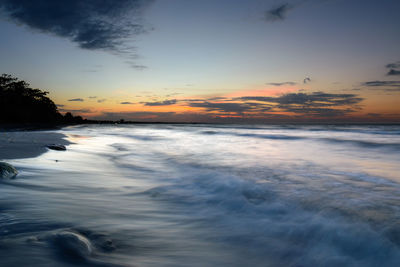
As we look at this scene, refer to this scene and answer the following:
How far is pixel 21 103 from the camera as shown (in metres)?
52.8

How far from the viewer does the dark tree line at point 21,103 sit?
5047 cm

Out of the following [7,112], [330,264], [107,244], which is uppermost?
[7,112]

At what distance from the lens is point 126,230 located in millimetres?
2740

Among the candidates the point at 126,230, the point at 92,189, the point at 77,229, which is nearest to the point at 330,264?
the point at 126,230

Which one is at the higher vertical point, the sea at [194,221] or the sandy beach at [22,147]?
the sandy beach at [22,147]

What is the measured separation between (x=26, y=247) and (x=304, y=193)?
4.03 meters

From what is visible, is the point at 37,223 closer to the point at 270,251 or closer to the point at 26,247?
the point at 26,247

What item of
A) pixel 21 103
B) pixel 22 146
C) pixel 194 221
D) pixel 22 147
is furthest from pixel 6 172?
pixel 21 103

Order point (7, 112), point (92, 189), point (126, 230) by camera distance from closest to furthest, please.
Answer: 1. point (126, 230)
2. point (92, 189)
3. point (7, 112)

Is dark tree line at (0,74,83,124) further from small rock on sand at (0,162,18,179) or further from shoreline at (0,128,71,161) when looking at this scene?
small rock on sand at (0,162,18,179)

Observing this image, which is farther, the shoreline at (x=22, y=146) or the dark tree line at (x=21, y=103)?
the dark tree line at (x=21, y=103)

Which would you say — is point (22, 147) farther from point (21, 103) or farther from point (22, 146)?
point (21, 103)

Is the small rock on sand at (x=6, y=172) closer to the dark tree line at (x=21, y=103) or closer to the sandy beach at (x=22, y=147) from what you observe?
the sandy beach at (x=22, y=147)

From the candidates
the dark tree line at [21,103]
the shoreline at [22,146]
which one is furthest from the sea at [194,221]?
the dark tree line at [21,103]
